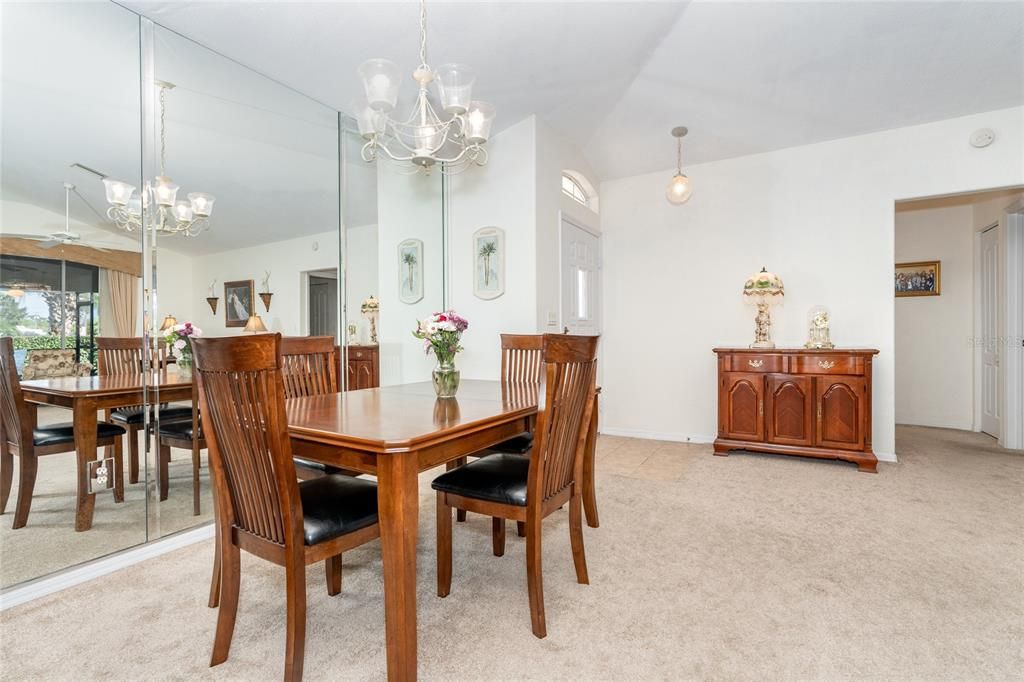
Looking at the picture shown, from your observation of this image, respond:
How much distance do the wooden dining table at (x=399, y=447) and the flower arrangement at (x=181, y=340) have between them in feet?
3.52

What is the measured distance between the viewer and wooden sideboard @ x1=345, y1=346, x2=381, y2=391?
3765mm

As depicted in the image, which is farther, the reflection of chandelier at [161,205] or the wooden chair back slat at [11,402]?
the reflection of chandelier at [161,205]

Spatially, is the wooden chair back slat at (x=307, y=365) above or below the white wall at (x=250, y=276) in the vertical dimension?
below

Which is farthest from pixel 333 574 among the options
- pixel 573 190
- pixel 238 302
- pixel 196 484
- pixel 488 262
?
pixel 573 190

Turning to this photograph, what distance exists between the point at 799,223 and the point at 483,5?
130 inches

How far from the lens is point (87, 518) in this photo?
222cm

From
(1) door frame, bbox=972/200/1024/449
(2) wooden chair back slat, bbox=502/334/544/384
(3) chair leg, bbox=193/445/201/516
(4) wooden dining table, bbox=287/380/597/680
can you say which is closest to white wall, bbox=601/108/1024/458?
(1) door frame, bbox=972/200/1024/449

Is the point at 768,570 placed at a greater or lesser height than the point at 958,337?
lesser

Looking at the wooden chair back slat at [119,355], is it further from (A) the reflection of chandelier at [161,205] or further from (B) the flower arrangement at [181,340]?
(A) the reflection of chandelier at [161,205]

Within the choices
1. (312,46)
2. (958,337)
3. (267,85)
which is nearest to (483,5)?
(312,46)

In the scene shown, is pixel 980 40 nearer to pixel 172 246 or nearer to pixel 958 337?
pixel 958 337

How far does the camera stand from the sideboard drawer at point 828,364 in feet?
12.3

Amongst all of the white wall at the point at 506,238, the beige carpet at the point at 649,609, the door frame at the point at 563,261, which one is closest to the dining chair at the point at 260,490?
the beige carpet at the point at 649,609

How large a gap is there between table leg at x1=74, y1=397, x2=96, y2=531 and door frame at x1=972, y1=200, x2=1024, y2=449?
6.82m
